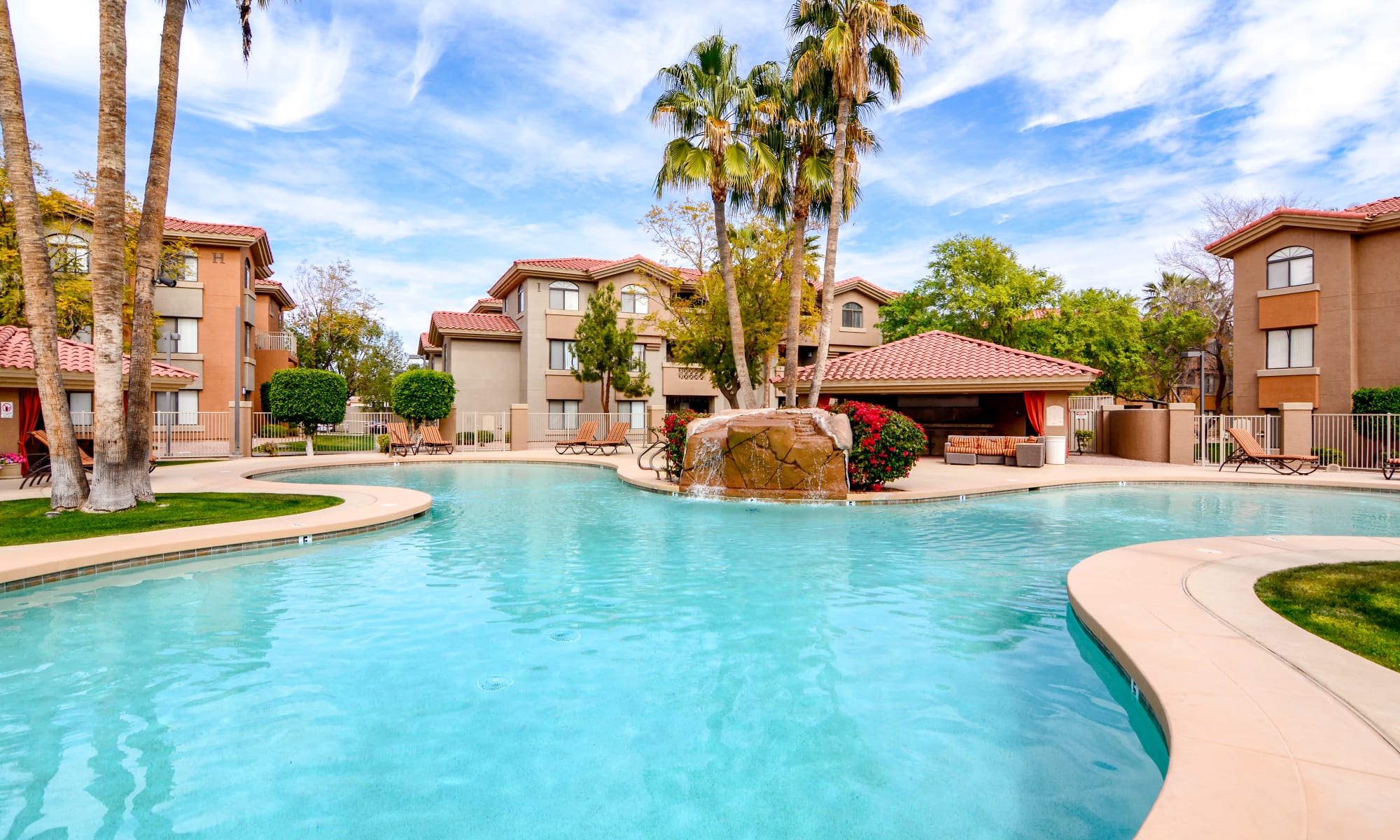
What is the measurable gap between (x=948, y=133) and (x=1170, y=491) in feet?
53.5

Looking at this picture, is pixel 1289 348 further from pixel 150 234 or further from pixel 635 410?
pixel 150 234

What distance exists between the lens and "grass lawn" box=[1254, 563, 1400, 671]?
441 cm

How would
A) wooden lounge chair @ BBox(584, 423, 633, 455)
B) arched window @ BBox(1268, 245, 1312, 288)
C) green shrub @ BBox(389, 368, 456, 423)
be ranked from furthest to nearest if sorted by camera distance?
green shrub @ BBox(389, 368, 456, 423) < wooden lounge chair @ BBox(584, 423, 633, 455) < arched window @ BBox(1268, 245, 1312, 288)

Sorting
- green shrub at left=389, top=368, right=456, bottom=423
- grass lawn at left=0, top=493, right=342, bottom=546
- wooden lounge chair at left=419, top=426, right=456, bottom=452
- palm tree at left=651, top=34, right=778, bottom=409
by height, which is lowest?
grass lawn at left=0, top=493, right=342, bottom=546

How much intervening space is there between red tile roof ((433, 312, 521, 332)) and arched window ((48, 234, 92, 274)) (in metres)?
13.0

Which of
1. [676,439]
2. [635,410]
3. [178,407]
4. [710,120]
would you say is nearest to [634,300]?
[635,410]

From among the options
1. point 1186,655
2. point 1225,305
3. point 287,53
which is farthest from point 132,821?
point 1225,305

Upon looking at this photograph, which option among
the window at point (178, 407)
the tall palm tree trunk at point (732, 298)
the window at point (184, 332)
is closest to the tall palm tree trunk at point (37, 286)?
the tall palm tree trunk at point (732, 298)

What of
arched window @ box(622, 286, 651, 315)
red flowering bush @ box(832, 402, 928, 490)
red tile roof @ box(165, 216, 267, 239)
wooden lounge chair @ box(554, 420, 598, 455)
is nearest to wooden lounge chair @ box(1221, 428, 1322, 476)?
red flowering bush @ box(832, 402, 928, 490)

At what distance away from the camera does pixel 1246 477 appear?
17000 millimetres

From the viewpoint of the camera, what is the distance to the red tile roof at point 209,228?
27.9 m

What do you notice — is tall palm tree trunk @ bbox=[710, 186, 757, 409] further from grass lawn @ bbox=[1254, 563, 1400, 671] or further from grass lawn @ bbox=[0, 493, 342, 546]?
grass lawn @ bbox=[1254, 563, 1400, 671]

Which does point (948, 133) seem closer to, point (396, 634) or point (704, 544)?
point (704, 544)

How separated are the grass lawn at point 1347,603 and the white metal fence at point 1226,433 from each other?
1785 centimetres
